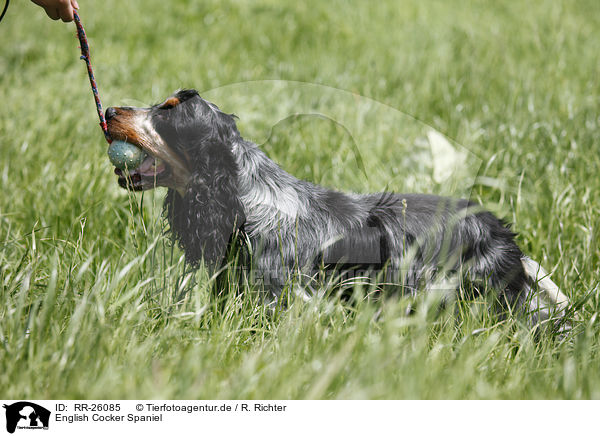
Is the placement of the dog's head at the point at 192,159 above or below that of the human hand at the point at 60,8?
below

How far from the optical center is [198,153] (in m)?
2.15

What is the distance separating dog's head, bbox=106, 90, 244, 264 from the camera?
2.08 metres

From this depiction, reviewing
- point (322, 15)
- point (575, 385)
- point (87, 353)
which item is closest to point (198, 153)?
point (87, 353)

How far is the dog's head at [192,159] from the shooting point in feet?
6.83

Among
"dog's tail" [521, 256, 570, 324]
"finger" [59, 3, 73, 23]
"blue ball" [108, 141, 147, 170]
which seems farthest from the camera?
"dog's tail" [521, 256, 570, 324]

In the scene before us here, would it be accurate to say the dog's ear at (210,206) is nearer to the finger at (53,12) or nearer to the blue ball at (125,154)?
the blue ball at (125,154)

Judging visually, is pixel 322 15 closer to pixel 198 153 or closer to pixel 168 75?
pixel 168 75
